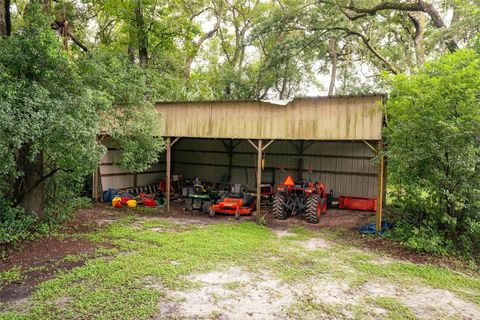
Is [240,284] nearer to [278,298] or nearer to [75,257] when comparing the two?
[278,298]

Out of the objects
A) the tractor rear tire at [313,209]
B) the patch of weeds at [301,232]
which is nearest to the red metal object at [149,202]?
the patch of weeds at [301,232]

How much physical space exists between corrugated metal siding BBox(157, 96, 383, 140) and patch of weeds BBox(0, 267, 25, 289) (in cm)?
662

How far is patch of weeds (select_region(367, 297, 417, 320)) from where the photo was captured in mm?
4141

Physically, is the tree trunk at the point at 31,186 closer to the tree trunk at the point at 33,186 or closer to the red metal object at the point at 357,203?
the tree trunk at the point at 33,186

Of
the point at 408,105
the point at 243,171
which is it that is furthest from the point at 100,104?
the point at 243,171

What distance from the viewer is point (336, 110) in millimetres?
8867

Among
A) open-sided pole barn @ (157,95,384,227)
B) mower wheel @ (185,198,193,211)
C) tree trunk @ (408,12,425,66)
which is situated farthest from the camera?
tree trunk @ (408,12,425,66)

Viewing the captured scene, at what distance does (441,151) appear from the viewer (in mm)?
6652

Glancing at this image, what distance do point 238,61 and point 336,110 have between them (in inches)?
774

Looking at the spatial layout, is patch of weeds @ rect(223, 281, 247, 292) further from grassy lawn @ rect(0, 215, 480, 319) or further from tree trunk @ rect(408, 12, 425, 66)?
tree trunk @ rect(408, 12, 425, 66)

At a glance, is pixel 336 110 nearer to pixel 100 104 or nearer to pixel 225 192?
pixel 225 192

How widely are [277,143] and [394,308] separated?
427 inches

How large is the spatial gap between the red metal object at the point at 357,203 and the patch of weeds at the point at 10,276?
35.5ft

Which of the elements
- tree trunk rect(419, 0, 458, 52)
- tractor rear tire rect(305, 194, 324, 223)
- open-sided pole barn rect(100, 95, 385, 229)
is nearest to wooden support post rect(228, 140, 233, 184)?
open-sided pole barn rect(100, 95, 385, 229)
